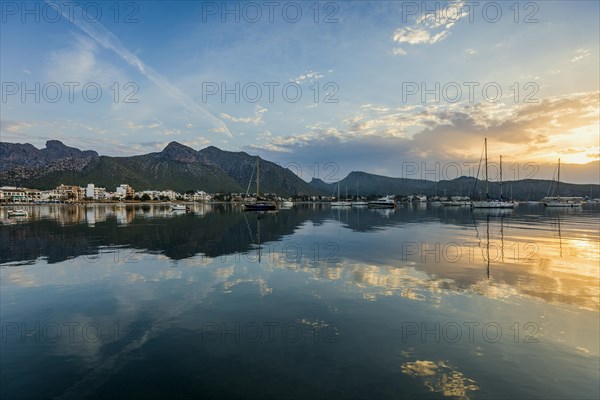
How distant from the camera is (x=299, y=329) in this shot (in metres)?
13.7

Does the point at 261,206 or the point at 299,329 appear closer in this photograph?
the point at 299,329

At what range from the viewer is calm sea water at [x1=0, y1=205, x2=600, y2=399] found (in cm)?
957

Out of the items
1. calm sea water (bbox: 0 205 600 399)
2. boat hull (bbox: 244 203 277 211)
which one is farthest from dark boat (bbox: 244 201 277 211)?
calm sea water (bbox: 0 205 600 399)

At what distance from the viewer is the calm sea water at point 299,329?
31.4ft

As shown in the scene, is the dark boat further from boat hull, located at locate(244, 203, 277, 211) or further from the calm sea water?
the calm sea water

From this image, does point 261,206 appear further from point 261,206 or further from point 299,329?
point 299,329

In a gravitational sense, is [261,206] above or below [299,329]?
above

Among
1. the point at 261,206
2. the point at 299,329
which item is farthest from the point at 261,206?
the point at 299,329

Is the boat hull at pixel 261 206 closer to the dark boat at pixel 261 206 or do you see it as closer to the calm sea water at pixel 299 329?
the dark boat at pixel 261 206

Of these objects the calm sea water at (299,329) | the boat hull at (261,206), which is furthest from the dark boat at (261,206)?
the calm sea water at (299,329)

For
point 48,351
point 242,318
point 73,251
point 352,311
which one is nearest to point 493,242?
point 352,311

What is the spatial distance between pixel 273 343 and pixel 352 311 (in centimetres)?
511

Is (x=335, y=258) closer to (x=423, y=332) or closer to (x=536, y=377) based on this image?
(x=423, y=332)

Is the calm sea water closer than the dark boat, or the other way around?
the calm sea water
